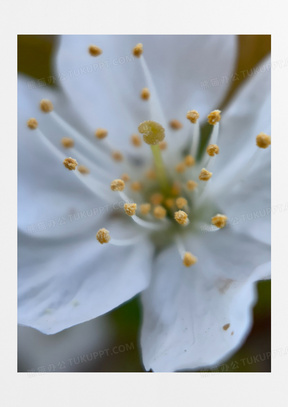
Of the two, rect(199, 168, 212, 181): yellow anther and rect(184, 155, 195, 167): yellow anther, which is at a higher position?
rect(184, 155, 195, 167): yellow anther

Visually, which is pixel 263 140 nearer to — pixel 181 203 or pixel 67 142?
pixel 181 203

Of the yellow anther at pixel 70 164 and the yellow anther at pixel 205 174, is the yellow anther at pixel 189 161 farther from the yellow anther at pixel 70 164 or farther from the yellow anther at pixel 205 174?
the yellow anther at pixel 70 164

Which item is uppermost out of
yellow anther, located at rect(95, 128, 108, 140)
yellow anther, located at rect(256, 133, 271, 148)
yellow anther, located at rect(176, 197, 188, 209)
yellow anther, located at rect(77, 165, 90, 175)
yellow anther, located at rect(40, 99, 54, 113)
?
yellow anther, located at rect(40, 99, 54, 113)

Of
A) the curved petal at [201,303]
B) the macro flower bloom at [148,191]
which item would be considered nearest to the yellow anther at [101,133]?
the macro flower bloom at [148,191]

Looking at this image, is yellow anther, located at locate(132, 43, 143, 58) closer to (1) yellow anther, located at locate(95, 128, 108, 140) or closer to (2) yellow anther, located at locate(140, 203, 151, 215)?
(1) yellow anther, located at locate(95, 128, 108, 140)

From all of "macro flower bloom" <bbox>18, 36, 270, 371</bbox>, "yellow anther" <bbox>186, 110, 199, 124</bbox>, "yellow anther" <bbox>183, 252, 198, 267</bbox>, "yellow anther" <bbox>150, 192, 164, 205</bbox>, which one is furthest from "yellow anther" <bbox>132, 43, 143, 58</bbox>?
"yellow anther" <bbox>183, 252, 198, 267</bbox>
